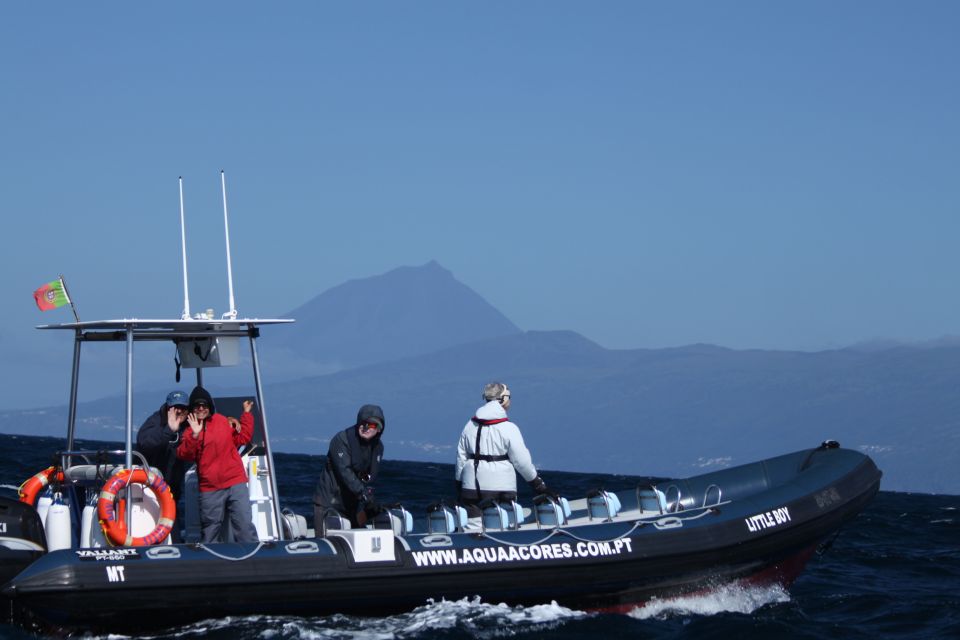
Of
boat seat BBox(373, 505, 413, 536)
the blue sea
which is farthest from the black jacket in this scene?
boat seat BBox(373, 505, 413, 536)

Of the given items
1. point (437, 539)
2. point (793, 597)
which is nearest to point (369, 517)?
point (437, 539)

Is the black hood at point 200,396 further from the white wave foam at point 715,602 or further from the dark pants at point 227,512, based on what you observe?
the white wave foam at point 715,602

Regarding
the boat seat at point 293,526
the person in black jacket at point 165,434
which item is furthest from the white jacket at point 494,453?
the person in black jacket at point 165,434

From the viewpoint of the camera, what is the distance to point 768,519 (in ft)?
31.9

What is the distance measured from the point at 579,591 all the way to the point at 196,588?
8.78 ft

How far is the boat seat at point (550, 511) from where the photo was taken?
31.4 feet

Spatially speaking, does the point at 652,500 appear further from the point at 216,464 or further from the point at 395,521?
the point at 216,464

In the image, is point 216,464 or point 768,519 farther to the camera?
point 768,519

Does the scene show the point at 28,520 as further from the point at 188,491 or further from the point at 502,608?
the point at 502,608

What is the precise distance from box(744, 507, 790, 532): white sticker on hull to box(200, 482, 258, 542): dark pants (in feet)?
12.2

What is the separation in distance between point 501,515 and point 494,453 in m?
0.46

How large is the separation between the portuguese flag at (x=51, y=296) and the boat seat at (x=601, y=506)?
4.28 meters

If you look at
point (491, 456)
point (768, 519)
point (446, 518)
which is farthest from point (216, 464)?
point (768, 519)

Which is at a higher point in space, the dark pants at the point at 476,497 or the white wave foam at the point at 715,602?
the dark pants at the point at 476,497
